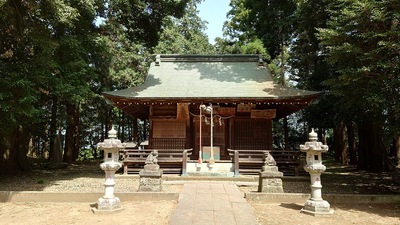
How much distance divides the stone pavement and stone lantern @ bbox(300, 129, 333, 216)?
137 cm

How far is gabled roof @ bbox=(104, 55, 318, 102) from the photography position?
12641 mm

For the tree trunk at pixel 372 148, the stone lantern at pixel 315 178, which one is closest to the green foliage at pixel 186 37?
the tree trunk at pixel 372 148

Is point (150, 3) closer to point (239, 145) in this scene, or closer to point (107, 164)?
point (239, 145)

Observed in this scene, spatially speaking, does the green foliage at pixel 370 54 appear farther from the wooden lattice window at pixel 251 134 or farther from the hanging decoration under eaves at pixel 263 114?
the wooden lattice window at pixel 251 134

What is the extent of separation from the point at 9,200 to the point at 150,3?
523 inches

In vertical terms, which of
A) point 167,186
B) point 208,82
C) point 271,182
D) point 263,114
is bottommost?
point 167,186

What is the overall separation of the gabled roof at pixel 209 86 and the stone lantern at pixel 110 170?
5.98m

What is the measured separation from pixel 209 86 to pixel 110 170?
8.55 m

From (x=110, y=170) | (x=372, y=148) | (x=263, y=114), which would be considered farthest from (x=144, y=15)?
(x=372, y=148)

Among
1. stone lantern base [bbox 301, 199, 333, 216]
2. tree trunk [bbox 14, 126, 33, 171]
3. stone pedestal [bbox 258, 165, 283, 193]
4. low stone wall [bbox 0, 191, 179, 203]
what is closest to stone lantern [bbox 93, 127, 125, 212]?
low stone wall [bbox 0, 191, 179, 203]

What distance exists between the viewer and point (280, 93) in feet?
42.3

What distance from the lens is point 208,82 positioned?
14930 millimetres

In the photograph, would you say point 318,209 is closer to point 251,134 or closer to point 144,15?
point 251,134

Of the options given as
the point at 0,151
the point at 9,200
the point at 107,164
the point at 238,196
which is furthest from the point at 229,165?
the point at 0,151
